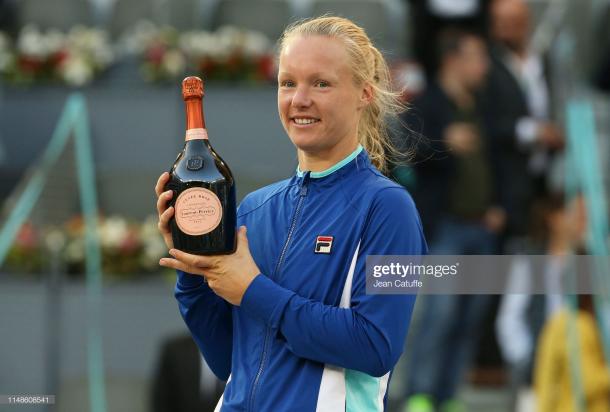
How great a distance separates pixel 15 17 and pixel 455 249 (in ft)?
14.1

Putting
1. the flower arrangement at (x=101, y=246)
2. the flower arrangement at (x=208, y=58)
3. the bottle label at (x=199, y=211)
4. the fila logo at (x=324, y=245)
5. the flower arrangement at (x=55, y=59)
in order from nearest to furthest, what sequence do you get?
the bottle label at (x=199, y=211) < the fila logo at (x=324, y=245) < the flower arrangement at (x=101, y=246) < the flower arrangement at (x=208, y=58) < the flower arrangement at (x=55, y=59)

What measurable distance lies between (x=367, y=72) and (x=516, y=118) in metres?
4.27

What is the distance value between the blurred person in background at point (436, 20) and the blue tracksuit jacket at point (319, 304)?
4.29 meters

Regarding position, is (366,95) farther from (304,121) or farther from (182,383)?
(182,383)

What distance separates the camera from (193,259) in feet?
6.98


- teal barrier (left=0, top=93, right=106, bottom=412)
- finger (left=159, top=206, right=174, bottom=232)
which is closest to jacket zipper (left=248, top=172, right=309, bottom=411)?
finger (left=159, top=206, right=174, bottom=232)

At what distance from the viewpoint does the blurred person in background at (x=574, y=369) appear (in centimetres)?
546

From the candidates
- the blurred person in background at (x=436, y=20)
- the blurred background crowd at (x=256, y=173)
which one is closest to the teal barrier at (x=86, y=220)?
the blurred background crowd at (x=256, y=173)

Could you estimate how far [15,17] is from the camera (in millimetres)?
8516

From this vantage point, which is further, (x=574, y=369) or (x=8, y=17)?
(x=8, y=17)

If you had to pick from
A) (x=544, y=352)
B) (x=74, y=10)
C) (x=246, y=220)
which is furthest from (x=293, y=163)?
(x=246, y=220)

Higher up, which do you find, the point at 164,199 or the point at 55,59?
the point at 55,59

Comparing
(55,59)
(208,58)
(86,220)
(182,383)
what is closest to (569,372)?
(182,383)

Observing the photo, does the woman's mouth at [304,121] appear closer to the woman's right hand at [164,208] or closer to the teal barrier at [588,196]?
the woman's right hand at [164,208]
